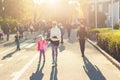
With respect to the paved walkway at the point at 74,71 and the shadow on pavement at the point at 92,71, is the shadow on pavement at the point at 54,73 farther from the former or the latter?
the shadow on pavement at the point at 92,71

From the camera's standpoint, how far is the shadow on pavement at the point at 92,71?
40.0ft

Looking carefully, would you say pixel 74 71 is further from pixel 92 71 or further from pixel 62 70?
pixel 92 71

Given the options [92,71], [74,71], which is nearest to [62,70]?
[74,71]

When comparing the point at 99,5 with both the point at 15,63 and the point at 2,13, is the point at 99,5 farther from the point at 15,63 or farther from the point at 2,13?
the point at 15,63

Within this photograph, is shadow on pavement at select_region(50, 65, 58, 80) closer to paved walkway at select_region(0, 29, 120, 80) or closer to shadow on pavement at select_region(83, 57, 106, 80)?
paved walkway at select_region(0, 29, 120, 80)

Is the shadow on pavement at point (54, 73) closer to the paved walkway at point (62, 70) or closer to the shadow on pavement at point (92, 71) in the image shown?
the paved walkway at point (62, 70)

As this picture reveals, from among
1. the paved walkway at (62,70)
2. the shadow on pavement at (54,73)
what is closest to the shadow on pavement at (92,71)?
the paved walkway at (62,70)

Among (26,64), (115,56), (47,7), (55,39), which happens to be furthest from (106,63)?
(47,7)

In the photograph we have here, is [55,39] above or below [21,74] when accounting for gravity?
above

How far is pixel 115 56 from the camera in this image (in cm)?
1708

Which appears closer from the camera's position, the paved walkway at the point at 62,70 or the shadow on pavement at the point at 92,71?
the shadow on pavement at the point at 92,71

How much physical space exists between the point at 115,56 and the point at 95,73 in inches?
163

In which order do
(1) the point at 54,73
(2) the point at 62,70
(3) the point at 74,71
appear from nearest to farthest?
1. (1) the point at 54,73
2. (3) the point at 74,71
3. (2) the point at 62,70

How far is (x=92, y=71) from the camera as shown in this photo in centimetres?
1372
